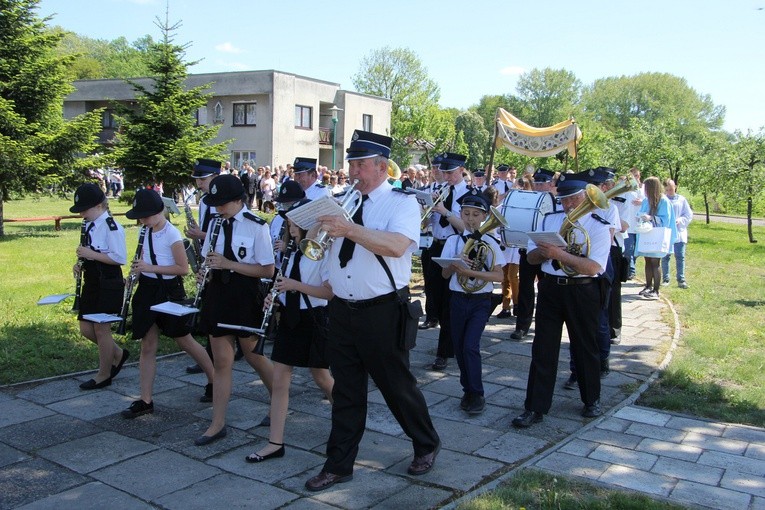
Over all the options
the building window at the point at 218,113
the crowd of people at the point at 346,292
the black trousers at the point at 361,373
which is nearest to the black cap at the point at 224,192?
the crowd of people at the point at 346,292

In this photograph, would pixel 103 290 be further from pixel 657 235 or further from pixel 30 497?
pixel 657 235

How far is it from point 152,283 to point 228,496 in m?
2.34

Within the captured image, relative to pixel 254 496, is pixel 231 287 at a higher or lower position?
higher

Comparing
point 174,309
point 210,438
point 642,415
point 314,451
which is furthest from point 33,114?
point 642,415

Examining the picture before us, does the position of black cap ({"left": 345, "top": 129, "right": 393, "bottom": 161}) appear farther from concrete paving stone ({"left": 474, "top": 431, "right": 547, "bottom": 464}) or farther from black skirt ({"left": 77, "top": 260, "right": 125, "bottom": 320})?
black skirt ({"left": 77, "top": 260, "right": 125, "bottom": 320})

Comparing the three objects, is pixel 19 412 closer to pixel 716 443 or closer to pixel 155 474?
pixel 155 474

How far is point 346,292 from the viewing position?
14.6ft

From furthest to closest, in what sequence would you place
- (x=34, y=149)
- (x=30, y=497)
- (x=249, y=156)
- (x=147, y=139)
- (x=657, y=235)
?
(x=249, y=156)
(x=147, y=139)
(x=34, y=149)
(x=657, y=235)
(x=30, y=497)

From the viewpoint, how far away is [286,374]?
498 cm

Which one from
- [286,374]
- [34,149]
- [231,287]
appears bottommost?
[286,374]

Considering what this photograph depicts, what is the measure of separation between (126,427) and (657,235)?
9734mm

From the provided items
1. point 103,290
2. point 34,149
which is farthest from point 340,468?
point 34,149

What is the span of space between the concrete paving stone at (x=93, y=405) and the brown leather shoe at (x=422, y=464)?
2825mm

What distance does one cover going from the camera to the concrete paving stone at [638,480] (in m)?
4.56
